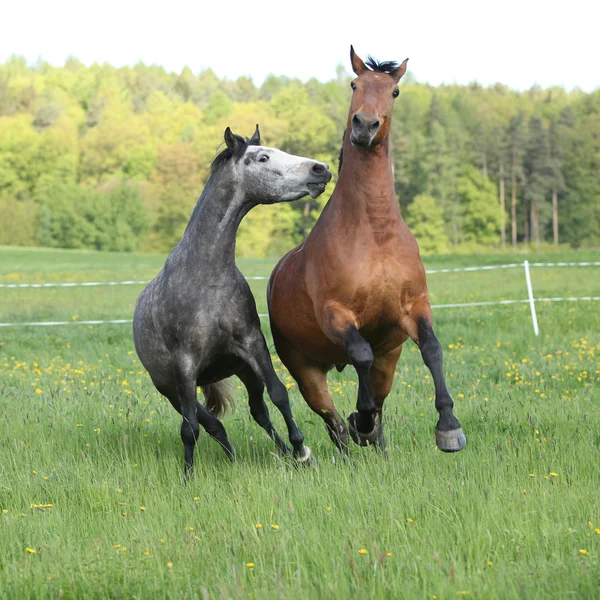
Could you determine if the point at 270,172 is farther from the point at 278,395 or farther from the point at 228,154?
the point at 278,395

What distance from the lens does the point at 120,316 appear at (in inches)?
789

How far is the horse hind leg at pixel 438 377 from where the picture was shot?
5195 mm

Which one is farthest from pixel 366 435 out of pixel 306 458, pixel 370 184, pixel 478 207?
pixel 478 207

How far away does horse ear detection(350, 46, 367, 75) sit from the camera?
18.7ft

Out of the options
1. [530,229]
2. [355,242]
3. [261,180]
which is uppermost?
[261,180]

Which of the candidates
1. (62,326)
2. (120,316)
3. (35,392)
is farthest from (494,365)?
(120,316)

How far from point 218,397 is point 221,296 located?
4.90 ft

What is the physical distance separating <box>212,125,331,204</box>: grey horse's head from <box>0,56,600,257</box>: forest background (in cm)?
5688

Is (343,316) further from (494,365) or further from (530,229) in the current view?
(530,229)

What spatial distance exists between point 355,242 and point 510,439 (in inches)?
70.9

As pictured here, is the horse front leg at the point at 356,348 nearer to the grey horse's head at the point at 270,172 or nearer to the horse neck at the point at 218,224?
the grey horse's head at the point at 270,172

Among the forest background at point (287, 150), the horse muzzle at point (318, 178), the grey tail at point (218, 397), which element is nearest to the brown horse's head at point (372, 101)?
the horse muzzle at point (318, 178)

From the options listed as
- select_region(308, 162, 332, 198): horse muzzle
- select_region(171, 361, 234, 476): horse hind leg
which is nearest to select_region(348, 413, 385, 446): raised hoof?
select_region(171, 361, 234, 476): horse hind leg

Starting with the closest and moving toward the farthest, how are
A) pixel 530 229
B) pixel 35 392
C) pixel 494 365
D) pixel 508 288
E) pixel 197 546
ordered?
1. pixel 197 546
2. pixel 35 392
3. pixel 494 365
4. pixel 508 288
5. pixel 530 229
